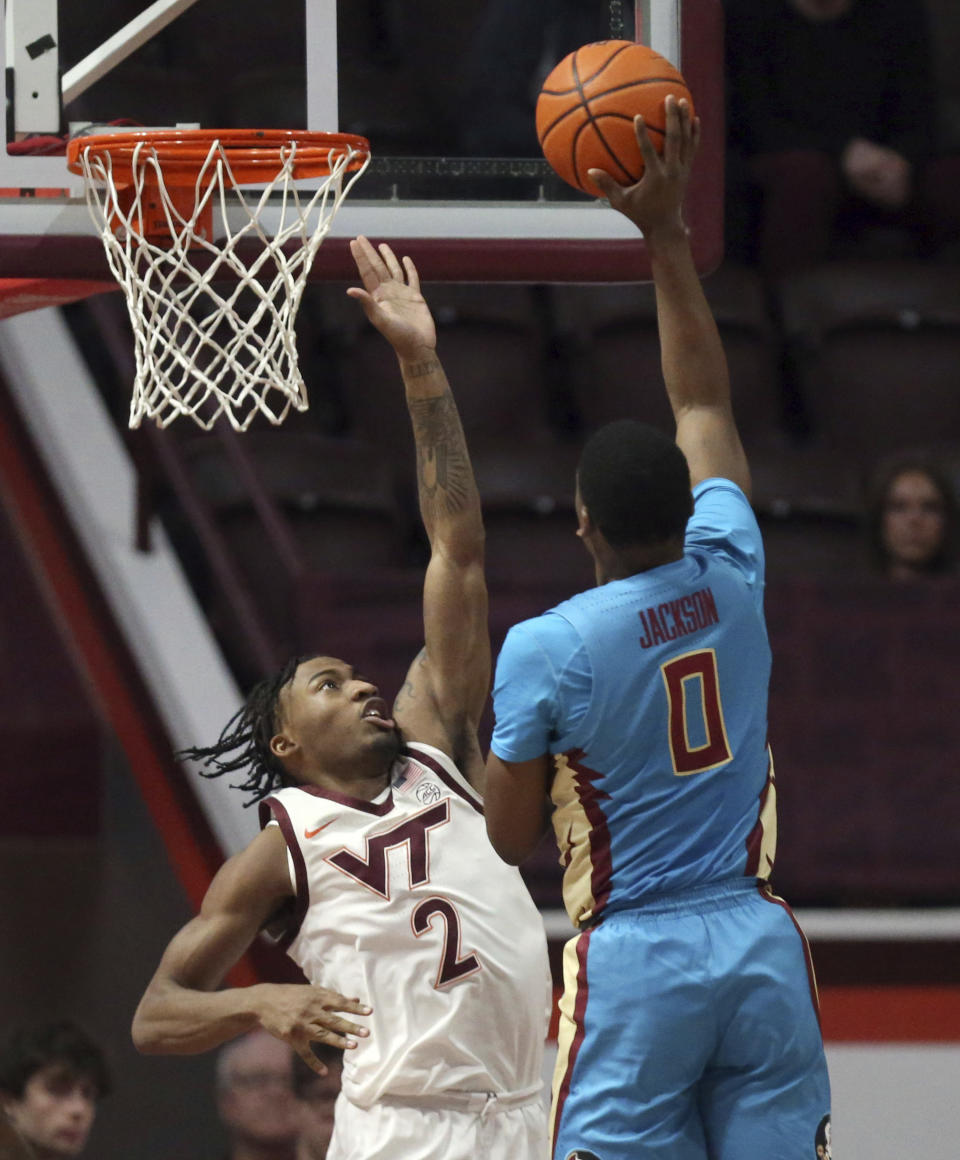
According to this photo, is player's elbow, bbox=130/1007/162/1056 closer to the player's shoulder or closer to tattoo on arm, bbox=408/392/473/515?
the player's shoulder

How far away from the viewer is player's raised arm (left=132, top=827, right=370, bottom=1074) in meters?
3.15

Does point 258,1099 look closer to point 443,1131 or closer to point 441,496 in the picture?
point 443,1131

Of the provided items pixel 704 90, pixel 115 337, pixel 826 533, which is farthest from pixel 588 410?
pixel 704 90

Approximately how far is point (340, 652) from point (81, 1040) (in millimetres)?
1359

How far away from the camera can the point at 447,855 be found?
3.60 metres

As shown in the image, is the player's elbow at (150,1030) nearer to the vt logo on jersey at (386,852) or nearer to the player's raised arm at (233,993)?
the player's raised arm at (233,993)

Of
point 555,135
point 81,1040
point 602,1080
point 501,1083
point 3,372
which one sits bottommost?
point 81,1040

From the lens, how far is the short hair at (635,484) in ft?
8.84

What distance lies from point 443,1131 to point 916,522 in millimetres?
2778

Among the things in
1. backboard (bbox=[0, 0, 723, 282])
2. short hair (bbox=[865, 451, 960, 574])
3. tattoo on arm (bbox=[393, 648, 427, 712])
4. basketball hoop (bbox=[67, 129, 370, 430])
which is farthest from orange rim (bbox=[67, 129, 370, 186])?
short hair (bbox=[865, 451, 960, 574])

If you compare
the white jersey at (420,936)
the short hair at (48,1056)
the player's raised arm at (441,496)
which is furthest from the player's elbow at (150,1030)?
the short hair at (48,1056)

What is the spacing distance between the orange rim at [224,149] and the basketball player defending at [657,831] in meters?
1.29

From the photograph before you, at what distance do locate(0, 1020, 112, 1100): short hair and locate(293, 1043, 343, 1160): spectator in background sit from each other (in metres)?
0.59

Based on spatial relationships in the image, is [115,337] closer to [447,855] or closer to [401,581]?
[401,581]
